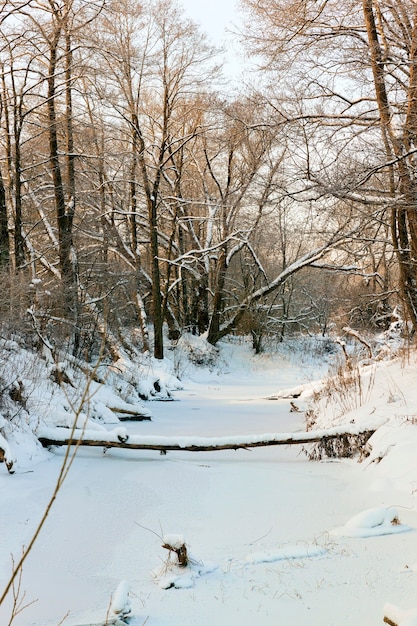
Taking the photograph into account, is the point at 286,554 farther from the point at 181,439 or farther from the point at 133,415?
the point at 133,415

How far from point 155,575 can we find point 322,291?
98.2 ft

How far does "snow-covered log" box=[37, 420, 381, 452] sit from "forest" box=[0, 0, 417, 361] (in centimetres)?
283

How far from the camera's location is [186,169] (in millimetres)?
23688

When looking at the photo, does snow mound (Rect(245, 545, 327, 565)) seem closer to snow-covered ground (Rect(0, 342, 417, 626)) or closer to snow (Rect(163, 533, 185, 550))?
snow-covered ground (Rect(0, 342, 417, 626))

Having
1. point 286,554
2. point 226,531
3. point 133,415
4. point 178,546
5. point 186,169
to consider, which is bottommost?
point 133,415

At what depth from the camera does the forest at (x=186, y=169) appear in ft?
28.0

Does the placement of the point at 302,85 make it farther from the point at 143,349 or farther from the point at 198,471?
the point at 143,349

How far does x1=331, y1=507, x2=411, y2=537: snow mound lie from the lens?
4.13 meters

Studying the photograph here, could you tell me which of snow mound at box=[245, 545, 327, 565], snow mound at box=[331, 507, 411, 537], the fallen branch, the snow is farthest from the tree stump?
the fallen branch

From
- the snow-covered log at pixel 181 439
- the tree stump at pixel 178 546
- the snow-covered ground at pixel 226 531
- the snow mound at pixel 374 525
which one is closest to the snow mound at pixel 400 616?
the snow-covered ground at pixel 226 531

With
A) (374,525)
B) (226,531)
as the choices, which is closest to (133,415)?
(226,531)

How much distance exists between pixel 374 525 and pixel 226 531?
1142mm

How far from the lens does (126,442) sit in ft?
21.7

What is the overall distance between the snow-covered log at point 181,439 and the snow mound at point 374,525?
2.35 m
